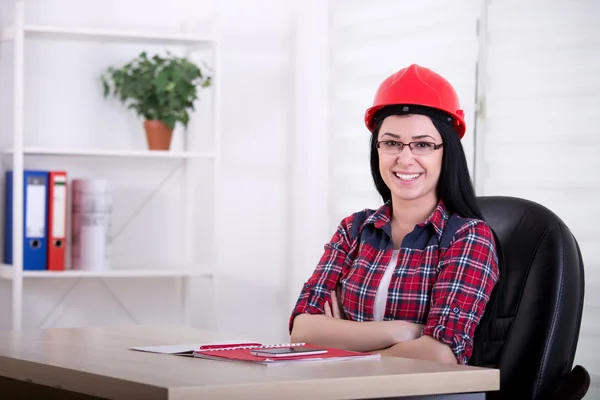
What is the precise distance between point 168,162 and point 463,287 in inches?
75.0

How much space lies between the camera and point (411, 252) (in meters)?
Answer: 2.22

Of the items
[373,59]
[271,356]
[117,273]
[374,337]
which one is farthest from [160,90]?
[271,356]

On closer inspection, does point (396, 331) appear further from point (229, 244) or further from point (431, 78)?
point (229, 244)

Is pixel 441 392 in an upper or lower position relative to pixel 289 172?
lower

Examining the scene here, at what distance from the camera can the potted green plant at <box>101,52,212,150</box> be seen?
11.2ft

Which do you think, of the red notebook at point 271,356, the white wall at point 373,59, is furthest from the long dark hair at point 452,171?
the white wall at point 373,59

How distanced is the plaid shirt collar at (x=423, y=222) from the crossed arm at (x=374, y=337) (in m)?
0.26

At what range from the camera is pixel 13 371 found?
5.53 feet

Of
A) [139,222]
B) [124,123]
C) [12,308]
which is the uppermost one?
[124,123]

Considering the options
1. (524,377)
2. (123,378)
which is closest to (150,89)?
(524,377)

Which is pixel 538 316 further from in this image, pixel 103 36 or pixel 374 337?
pixel 103 36

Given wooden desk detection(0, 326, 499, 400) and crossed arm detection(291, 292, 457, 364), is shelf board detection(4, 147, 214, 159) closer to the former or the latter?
crossed arm detection(291, 292, 457, 364)

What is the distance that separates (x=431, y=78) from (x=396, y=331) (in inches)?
24.4

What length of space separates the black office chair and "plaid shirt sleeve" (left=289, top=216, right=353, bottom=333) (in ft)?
1.38
